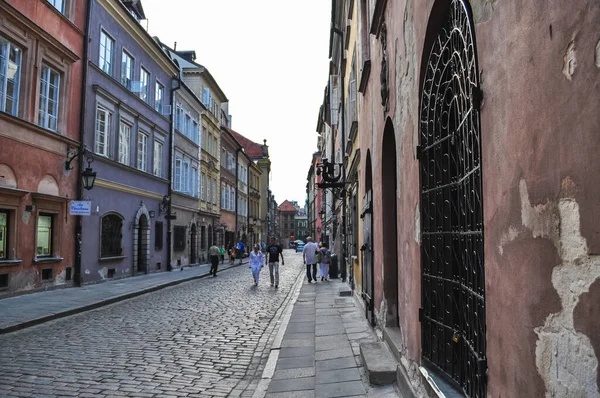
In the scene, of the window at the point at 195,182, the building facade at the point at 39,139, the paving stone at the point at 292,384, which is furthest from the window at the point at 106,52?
the paving stone at the point at 292,384

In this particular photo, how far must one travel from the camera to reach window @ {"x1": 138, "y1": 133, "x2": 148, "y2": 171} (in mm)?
22734

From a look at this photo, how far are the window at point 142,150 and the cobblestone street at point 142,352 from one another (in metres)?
11.5

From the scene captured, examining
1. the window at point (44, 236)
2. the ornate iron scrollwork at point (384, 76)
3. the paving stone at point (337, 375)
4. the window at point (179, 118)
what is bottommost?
the paving stone at point (337, 375)

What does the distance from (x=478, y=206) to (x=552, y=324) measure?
1.15 metres

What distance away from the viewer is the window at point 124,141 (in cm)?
2047

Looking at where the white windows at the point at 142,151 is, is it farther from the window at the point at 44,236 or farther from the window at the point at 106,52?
the window at the point at 44,236

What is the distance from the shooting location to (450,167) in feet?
12.1

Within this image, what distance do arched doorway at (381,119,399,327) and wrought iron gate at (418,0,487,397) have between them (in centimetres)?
256

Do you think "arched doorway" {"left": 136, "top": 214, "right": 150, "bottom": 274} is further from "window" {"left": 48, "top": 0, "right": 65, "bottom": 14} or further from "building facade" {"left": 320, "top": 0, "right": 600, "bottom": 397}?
"building facade" {"left": 320, "top": 0, "right": 600, "bottom": 397}

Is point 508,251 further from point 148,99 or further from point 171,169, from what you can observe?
point 171,169

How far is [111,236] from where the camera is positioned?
19969mm

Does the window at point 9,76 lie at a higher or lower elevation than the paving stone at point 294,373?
higher

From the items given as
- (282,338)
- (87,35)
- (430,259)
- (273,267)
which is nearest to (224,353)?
(282,338)

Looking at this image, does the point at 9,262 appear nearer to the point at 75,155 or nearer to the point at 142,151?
the point at 75,155
